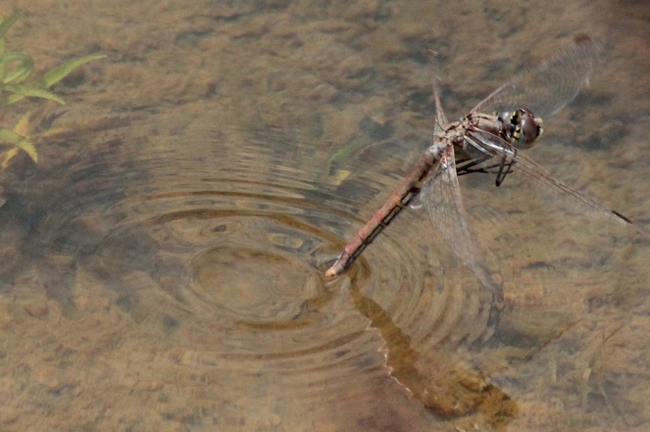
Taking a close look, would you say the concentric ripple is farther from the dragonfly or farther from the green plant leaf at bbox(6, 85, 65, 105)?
the green plant leaf at bbox(6, 85, 65, 105)

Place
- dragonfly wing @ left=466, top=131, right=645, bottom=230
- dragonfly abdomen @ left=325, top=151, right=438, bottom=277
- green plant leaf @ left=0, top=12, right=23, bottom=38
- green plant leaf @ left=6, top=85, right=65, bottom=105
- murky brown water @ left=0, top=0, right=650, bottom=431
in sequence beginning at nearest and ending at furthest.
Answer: murky brown water @ left=0, top=0, right=650, bottom=431 → dragonfly wing @ left=466, top=131, right=645, bottom=230 → dragonfly abdomen @ left=325, top=151, right=438, bottom=277 → green plant leaf @ left=6, top=85, right=65, bottom=105 → green plant leaf @ left=0, top=12, right=23, bottom=38

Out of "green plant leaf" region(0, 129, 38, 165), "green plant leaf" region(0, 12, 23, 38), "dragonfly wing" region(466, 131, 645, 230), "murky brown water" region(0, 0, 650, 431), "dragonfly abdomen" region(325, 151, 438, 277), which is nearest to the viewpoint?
"murky brown water" region(0, 0, 650, 431)

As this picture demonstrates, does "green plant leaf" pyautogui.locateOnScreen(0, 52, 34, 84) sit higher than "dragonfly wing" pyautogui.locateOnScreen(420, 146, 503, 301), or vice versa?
"dragonfly wing" pyautogui.locateOnScreen(420, 146, 503, 301)

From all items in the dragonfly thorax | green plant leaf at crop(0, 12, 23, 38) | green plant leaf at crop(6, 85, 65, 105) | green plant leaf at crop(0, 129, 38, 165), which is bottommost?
green plant leaf at crop(0, 129, 38, 165)

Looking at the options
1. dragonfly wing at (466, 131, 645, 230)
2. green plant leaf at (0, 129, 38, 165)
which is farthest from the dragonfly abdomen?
green plant leaf at (0, 129, 38, 165)

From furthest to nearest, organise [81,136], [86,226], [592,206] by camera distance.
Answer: [81,136] → [86,226] → [592,206]

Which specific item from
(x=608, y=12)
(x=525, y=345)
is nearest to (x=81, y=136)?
(x=525, y=345)

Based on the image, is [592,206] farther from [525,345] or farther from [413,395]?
[413,395]

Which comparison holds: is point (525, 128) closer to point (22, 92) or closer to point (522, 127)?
point (522, 127)
